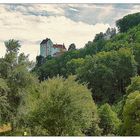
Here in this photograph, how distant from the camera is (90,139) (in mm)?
24375

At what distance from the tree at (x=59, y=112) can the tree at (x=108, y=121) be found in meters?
4.95

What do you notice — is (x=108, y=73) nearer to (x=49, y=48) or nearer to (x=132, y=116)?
(x=49, y=48)

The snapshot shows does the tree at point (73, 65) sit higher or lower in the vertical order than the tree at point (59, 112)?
higher

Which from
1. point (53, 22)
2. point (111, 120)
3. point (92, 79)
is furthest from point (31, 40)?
point (92, 79)

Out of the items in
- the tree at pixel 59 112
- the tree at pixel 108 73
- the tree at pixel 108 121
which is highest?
the tree at pixel 108 73

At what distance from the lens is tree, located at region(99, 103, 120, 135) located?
3309 centimetres

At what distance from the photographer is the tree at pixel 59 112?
88.6 feet

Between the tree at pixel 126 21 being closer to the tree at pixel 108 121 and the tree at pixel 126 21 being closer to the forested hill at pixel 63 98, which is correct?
the forested hill at pixel 63 98

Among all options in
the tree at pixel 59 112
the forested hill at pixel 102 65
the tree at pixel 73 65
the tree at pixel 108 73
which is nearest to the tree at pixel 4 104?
the tree at pixel 59 112

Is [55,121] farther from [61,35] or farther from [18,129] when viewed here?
[61,35]

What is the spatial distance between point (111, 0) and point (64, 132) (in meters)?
7.27

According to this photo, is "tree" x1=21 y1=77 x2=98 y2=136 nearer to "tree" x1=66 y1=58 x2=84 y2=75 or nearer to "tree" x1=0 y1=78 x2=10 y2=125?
"tree" x1=0 y1=78 x2=10 y2=125

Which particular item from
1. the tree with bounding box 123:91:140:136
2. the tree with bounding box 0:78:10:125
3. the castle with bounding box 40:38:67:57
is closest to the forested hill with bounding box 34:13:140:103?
the castle with bounding box 40:38:67:57

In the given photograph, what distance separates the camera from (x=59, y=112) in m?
27.1
